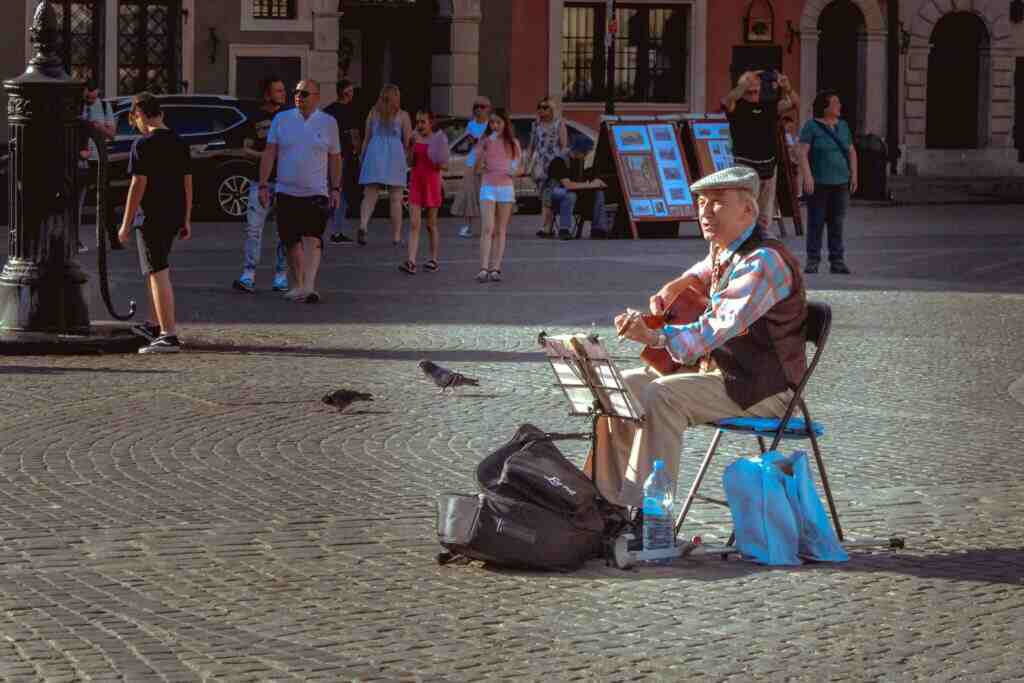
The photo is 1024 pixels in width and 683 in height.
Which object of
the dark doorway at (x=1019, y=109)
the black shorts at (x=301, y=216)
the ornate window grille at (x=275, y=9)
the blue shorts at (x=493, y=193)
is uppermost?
the ornate window grille at (x=275, y=9)

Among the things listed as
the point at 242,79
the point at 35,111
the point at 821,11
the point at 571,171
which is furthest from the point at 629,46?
the point at 35,111

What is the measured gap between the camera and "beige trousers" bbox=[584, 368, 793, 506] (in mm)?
7855

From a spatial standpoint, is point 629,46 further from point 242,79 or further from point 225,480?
point 225,480

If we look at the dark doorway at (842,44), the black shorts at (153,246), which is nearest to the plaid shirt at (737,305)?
the black shorts at (153,246)

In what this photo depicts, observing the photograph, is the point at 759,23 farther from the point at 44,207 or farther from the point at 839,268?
the point at 44,207

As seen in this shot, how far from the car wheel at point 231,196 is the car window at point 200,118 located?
2.62ft

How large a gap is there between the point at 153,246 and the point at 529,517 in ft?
23.6

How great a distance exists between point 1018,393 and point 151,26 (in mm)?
25706

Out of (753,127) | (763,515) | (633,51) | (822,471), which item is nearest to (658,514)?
(763,515)

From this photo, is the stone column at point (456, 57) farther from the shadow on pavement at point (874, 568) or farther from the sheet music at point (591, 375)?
Answer: the shadow on pavement at point (874, 568)

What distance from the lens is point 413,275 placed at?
1995 centimetres

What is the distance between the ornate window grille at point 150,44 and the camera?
3578cm

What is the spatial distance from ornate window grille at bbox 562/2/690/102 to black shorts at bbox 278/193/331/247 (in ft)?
78.8

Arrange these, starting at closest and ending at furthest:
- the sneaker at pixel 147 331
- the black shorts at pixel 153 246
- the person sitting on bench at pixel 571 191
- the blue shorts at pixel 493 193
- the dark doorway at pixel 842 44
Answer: the black shorts at pixel 153 246, the sneaker at pixel 147 331, the blue shorts at pixel 493 193, the person sitting on bench at pixel 571 191, the dark doorway at pixel 842 44
